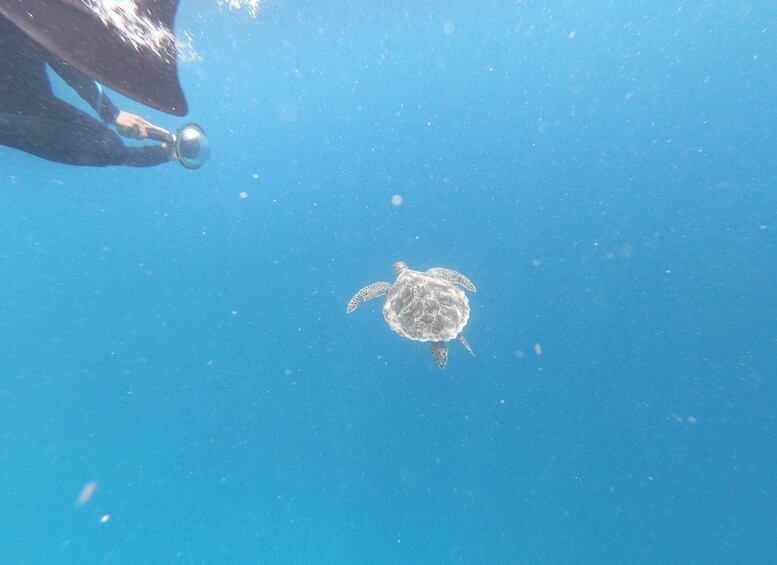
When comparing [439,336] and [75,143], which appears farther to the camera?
[439,336]

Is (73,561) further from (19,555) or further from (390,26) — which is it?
(390,26)

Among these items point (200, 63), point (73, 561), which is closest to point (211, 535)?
point (73, 561)

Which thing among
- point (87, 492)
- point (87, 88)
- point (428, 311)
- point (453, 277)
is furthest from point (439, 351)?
point (87, 492)

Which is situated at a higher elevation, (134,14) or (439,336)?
(134,14)

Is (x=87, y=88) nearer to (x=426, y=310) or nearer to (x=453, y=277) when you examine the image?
(x=426, y=310)

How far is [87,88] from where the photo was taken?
375 cm

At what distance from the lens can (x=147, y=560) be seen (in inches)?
473

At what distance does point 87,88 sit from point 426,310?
533 cm

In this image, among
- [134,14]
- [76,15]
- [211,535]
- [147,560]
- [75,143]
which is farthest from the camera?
[147,560]

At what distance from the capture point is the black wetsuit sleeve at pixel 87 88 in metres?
3.26

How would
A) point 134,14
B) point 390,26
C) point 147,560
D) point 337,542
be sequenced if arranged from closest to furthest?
point 134,14
point 337,542
point 147,560
point 390,26

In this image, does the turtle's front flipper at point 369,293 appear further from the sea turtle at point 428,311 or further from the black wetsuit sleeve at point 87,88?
the black wetsuit sleeve at point 87,88

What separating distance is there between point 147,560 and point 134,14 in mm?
16981

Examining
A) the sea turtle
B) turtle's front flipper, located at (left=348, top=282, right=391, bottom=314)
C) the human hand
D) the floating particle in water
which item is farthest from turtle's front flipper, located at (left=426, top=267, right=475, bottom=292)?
the floating particle in water
